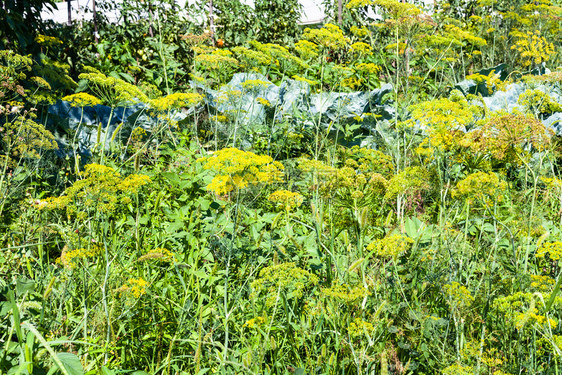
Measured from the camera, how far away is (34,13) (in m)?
5.02

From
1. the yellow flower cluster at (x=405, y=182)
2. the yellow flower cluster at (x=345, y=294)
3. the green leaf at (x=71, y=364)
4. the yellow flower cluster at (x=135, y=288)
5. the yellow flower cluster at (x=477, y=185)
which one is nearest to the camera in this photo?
the green leaf at (x=71, y=364)

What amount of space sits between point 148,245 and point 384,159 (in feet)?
5.98

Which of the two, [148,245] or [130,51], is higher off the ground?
[130,51]

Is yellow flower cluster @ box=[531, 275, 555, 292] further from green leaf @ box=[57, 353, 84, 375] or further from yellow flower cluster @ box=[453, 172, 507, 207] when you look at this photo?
green leaf @ box=[57, 353, 84, 375]

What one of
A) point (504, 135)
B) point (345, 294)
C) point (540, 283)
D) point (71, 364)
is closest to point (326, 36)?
point (504, 135)

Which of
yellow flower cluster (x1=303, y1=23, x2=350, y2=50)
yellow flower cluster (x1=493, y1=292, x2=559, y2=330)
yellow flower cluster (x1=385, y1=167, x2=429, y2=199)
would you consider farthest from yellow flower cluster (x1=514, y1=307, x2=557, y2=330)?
yellow flower cluster (x1=303, y1=23, x2=350, y2=50)

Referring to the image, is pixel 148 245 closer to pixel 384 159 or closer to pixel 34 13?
pixel 384 159

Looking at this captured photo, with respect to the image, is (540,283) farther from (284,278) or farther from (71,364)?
(71,364)

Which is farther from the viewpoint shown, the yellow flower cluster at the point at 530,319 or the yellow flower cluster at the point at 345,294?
the yellow flower cluster at the point at 345,294

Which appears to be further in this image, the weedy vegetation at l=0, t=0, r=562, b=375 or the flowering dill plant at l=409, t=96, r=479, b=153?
the flowering dill plant at l=409, t=96, r=479, b=153

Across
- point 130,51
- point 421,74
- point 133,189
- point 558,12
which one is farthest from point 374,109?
point 133,189

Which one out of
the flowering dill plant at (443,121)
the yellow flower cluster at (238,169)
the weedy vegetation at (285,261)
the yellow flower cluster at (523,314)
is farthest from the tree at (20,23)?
the yellow flower cluster at (523,314)

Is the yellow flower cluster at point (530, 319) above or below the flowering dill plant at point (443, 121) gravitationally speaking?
below

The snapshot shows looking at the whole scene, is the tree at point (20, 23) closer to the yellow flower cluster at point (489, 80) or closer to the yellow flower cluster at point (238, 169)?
the yellow flower cluster at point (238, 169)
